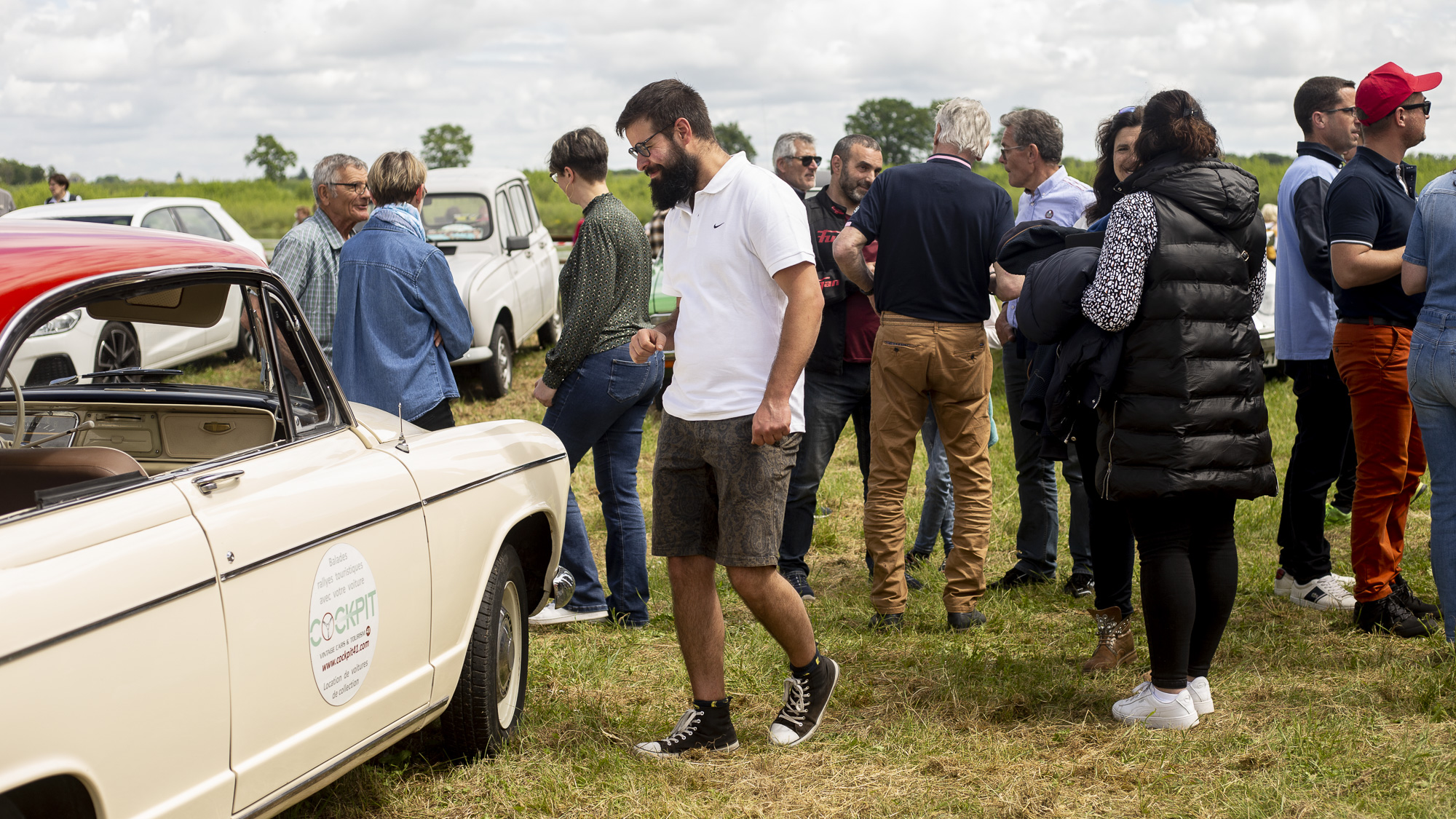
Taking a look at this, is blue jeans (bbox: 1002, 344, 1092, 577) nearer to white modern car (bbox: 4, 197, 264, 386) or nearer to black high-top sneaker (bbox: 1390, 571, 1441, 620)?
black high-top sneaker (bbox: 1390, 571, 1441, 620)

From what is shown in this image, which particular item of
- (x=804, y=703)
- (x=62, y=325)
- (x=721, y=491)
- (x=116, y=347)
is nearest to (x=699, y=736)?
(x=804, y=703)

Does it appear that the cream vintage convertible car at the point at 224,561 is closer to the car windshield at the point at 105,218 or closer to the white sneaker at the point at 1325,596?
the white sneaker at the point at 1325,596

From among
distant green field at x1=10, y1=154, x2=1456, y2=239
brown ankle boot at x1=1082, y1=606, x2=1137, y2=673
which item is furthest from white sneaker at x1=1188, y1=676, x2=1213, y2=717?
distant green field at x1=10, y1=154, x2=1456, y2=239

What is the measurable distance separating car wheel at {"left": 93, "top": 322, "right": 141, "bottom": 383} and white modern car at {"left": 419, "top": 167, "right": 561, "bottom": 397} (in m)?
2.58

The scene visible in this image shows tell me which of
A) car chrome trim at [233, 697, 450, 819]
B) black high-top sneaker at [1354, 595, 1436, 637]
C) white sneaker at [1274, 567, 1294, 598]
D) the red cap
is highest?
the red cap

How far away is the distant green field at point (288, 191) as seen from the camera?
2895 centimetres

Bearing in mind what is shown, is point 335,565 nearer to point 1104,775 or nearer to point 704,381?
point 704,381

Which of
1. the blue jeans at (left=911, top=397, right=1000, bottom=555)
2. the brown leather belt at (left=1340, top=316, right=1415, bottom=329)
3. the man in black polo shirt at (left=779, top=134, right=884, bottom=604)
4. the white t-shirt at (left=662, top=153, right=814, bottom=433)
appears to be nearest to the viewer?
the white t-shirt at (left=662, top=153, right=814, bottom=433)

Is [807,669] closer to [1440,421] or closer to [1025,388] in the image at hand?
[1025,388]

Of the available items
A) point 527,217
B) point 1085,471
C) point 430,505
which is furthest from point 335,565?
point 527,217

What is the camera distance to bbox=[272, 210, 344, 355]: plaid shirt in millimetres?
5445

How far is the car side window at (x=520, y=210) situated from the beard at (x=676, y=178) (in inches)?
346

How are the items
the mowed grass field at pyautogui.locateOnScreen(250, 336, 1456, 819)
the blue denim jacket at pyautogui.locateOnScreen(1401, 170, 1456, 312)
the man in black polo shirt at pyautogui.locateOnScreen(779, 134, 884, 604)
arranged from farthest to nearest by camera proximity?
1. the man in black polo shirt at pyautogui.locateOnScreen(779, 134, 884, 604)
2. the blue denim jacket at pyautogui.locateOnScreen(1401, 170, 1456, 312)
3. the mowed grass field at pyautogui.locateOnScreen(250, 336, 1456, 819)

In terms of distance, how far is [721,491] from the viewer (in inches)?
141
